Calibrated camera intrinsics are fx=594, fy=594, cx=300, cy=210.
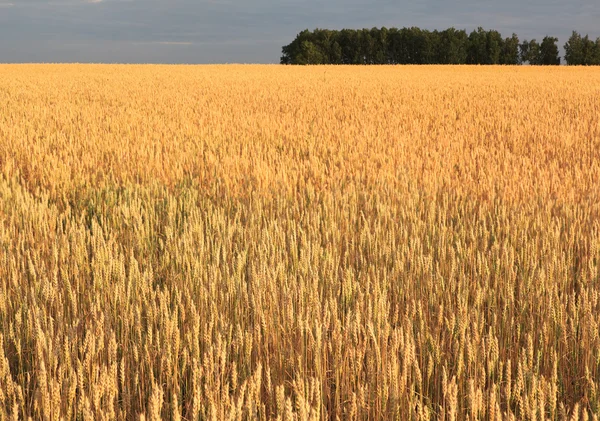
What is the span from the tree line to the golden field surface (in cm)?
5551

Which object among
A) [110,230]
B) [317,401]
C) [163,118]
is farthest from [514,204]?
[163,118]

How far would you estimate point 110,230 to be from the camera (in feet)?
15.0

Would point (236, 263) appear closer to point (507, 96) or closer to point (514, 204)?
point (514, 204)

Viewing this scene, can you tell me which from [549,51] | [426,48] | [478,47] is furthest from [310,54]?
[549,51]

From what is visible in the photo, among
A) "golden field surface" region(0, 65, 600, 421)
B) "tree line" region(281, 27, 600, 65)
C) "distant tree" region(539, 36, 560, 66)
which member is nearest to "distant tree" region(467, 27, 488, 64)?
"tree line" region(281, 27, 600, 65)

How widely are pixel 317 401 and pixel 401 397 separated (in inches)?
13.1

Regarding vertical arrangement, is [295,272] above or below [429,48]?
below

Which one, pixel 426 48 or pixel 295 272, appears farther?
pixel 426 48

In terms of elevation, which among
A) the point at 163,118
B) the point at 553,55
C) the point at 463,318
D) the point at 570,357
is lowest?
the point at 570,357

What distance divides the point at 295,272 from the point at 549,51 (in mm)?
67943

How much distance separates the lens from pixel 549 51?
63531mm

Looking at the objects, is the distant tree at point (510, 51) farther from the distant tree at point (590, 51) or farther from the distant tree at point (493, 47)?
the distant tree at point (590, 51)

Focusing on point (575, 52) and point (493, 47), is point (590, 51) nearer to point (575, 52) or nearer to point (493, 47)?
point (575, 52)

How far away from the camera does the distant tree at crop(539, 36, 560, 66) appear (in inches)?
2491
